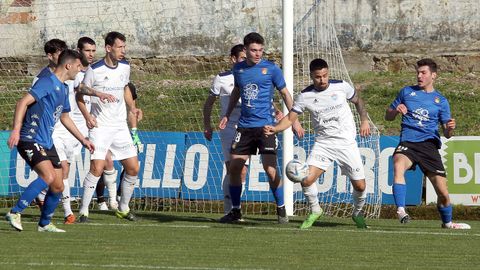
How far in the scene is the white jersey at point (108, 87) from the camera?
14156 mm

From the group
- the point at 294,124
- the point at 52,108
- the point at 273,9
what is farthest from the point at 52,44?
the point at 273,9

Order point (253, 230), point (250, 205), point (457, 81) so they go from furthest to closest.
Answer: point (457, 81) → point (250, 205) → point (253, 230)

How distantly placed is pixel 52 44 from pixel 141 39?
32.0 ft

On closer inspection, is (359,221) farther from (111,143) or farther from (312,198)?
(111,143)

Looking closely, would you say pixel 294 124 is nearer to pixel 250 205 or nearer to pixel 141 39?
pixel 250 205

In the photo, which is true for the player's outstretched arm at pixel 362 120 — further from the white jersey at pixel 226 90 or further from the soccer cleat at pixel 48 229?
the soccer cleat at pixel 48 229

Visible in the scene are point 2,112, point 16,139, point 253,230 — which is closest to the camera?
point 16,139

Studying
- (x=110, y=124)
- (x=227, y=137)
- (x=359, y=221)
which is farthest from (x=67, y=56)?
(x=359, y=221)

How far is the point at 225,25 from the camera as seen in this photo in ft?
83.4

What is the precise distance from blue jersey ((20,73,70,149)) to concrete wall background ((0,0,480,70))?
922 cm

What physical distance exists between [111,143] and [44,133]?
2234 mm

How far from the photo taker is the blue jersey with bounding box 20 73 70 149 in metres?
12.0

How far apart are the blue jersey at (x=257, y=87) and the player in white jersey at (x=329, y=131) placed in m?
0.52

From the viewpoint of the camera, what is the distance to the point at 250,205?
17.7m
